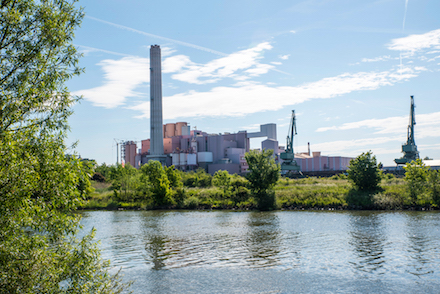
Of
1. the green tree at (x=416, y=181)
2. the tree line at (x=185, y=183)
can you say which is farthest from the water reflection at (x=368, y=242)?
the tree line at (x=185, y=183)

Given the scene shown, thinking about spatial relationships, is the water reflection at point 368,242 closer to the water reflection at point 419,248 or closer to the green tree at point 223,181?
the water reflection at point 419,248

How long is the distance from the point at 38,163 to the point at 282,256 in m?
12.3

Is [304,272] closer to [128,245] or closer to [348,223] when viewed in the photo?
[128,245]

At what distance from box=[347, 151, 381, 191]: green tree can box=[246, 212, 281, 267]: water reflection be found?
14.5 metres

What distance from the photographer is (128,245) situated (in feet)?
65.3

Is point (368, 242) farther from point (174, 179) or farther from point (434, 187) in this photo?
point (174, 179)

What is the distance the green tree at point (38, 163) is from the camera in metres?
6.39

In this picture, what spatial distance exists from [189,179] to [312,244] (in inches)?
1611

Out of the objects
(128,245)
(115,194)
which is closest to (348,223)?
(128,245)

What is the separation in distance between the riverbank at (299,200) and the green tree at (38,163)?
2421 cm

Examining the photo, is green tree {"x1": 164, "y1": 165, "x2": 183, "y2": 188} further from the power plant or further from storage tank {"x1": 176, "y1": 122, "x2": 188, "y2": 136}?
storage tank {"x1": 176, "y1": 122, "x2": 188, "y2": 136}

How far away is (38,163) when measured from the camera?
22.2 feet

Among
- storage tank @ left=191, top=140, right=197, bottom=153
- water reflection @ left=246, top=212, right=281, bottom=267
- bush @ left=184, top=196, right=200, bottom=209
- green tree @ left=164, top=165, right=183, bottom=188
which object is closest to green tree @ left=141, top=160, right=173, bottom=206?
green tree @ left=164, top=165, right=183, bottom=188

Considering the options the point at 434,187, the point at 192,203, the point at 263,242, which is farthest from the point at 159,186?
Result: the point at 434,187
